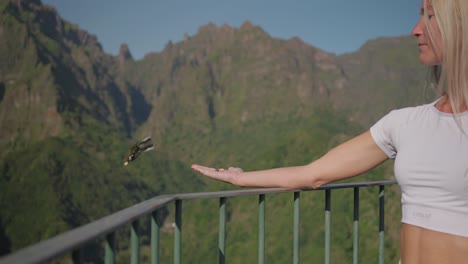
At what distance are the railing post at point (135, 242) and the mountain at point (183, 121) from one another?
0.93m

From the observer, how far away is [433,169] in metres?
1.31

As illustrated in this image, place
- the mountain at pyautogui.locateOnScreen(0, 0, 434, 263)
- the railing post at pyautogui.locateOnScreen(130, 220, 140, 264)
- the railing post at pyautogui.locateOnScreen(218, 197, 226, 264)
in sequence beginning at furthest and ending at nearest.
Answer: the mountain at pyautogui.locateOnScreen(0, 0, 434, 263) → the railing post at pyautogui.locateOnScreen(218, 197, 226, 264) → the railing post at pyautogui.locateOnScreen(130, 220, 140, 264)

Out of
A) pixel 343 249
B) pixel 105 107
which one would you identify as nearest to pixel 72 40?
pixel 105 107

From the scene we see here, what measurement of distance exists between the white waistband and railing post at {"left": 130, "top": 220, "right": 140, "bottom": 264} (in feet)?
2.53

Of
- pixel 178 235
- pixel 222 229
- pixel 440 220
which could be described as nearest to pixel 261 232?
pixel 222 229

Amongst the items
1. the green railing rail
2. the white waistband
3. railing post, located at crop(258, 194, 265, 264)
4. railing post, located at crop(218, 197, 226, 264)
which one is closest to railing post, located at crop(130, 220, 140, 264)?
the green railing rail

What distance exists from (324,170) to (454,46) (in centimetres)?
59

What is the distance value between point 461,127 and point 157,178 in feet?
370

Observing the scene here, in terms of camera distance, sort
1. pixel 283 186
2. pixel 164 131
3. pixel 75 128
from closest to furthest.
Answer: pixel 283 186
pixel 75 128
pixel 164 131

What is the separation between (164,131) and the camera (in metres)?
162

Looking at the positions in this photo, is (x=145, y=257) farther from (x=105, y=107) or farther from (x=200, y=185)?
(x=105, y=107)

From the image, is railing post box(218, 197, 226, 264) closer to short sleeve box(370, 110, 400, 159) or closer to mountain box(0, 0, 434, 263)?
short sleeve box(370, 110, 400, 159)

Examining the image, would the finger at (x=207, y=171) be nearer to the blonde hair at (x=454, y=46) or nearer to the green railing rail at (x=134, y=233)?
the green railing rail at (x=134, y=233)

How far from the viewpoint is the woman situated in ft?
4.15
